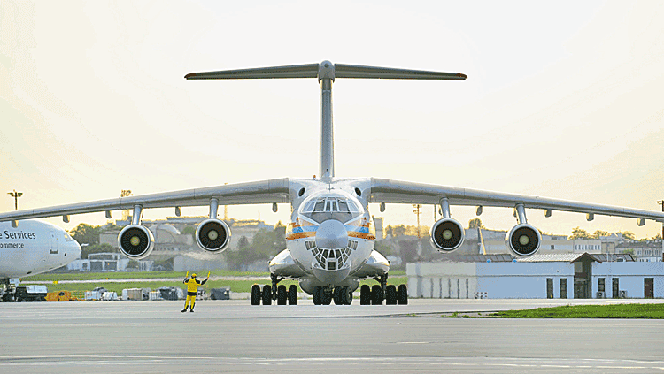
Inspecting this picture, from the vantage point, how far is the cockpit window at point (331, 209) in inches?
998

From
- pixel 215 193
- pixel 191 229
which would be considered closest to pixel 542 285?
pixel 191 229

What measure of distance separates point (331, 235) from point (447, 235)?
394 centimetres

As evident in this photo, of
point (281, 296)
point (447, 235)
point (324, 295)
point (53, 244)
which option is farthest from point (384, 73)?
point (53, 244)

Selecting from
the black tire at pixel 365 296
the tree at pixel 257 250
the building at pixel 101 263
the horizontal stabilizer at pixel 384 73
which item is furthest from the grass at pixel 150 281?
the horizontal stabilizer at pixel 384 73

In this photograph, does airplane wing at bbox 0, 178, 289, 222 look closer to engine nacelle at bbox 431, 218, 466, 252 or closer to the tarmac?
engine nacelle at bbox 431, 218, 466, 252

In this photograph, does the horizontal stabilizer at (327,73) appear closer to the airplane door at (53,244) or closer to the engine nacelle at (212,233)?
the engine nacelle at (212,233)

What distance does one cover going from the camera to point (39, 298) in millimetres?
47750

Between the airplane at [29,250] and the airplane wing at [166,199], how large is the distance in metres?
17.8

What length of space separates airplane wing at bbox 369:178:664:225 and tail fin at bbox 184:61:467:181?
183 centimetres

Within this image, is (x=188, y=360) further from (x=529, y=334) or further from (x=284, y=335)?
(x=529, y=334)

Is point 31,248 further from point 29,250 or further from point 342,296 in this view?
point 342,296

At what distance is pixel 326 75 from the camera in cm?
3044

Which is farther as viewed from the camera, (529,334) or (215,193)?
(215,193)

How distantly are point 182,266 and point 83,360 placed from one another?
34805 millimetres
